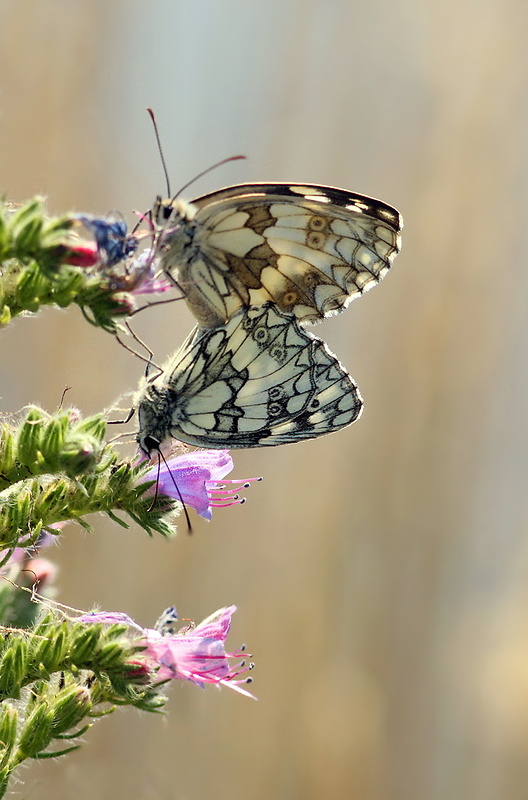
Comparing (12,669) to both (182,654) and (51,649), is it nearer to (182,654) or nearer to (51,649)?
(51,649)

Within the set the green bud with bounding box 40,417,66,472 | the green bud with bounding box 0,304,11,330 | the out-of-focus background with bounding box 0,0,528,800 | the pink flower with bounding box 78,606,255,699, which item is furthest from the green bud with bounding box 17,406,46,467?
the out-of-focus background with bounding box 0,0,528,800

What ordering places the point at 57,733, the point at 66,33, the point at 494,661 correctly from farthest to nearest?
the point at 494,661 < the point at 66,33 < the point at 57,733

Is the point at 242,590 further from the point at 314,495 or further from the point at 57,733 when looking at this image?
the point at 57,733

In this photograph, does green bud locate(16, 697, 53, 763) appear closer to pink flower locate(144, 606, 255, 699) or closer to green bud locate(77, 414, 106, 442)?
pink flower locate(144, 606, 255, 699)

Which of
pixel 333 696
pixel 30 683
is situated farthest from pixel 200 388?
pixel 333 696

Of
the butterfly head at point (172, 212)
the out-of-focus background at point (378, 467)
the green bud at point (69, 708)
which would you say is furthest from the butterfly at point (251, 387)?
the out-of-focus background at point (378, 467)

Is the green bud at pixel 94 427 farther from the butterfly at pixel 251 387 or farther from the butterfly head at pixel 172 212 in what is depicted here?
the butterfly head at pixel 172 212

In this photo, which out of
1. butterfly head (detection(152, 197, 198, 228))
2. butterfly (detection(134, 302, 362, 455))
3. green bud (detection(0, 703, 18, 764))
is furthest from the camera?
butterfly (detection(134, 302, 362, 455))
